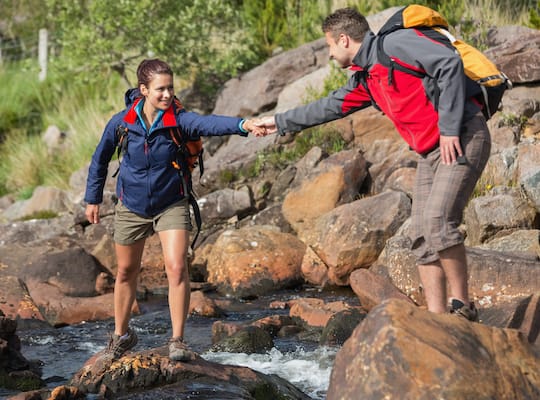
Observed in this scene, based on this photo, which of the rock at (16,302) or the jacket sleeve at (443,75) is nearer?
the jacket sleeve at (443,75)

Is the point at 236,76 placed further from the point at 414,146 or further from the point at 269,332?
the point at 414,146

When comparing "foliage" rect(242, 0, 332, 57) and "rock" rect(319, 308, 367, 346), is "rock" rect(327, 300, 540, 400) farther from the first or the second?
"foliage" rect(242, 0, 332, 57)

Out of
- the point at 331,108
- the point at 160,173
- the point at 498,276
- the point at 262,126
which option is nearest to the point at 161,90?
the point at 160,173

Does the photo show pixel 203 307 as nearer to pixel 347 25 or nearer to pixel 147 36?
pixel 347 25

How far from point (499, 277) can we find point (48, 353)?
12.5 feet

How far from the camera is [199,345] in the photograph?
327 inches

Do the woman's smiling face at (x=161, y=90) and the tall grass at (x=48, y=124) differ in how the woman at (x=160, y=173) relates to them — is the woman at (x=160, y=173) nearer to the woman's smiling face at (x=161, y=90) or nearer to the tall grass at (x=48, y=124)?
the woman's smiling face at (x=161, y=90)

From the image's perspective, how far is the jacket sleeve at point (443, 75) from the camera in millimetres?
4844

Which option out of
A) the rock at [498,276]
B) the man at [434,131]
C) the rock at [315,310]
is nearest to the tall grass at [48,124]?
the rock at [315,310]

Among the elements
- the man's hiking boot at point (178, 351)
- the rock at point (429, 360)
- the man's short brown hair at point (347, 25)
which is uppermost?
the man's short brown hair at point (347, 25)

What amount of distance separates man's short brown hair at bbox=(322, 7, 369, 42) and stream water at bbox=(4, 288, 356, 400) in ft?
7.39

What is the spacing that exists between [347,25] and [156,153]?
1369 millimetres

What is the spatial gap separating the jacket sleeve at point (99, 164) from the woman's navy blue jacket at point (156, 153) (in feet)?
0.17

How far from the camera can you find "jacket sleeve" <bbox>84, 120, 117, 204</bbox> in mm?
5985
